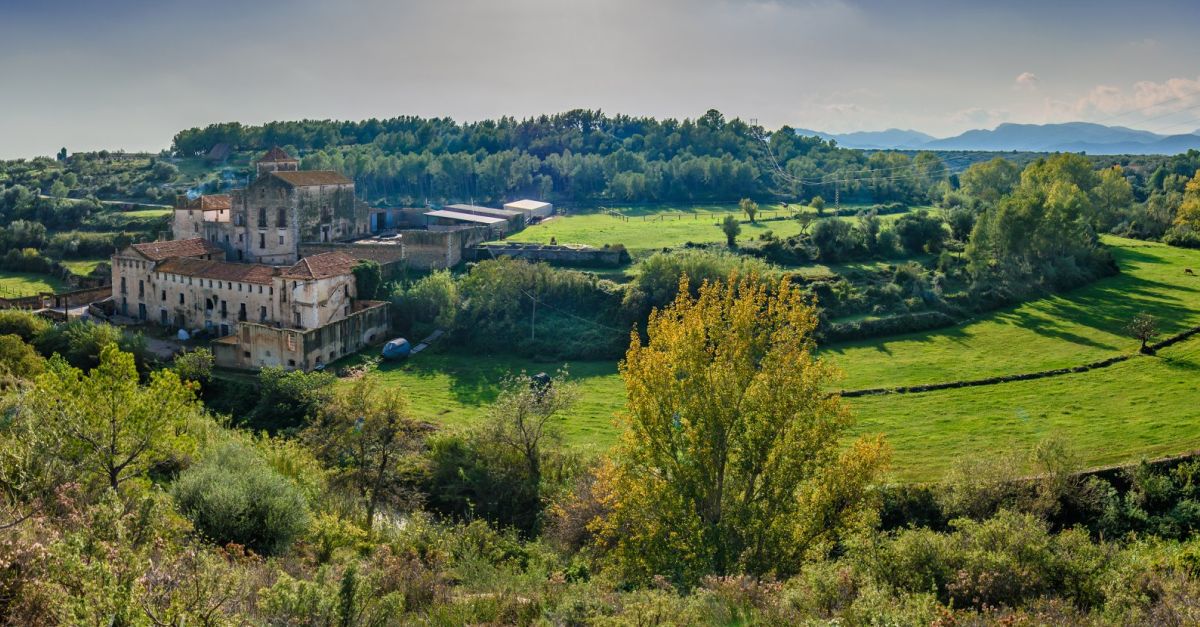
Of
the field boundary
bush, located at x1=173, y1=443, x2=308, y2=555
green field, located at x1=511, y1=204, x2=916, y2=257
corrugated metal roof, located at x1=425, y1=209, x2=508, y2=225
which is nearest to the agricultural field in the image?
the field boundary

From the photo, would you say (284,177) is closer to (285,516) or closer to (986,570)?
(285,516)

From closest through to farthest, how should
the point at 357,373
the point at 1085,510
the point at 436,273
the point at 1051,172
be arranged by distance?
the point at 1085,510, the point at 357,373, the point at 436,273, the point at 1051,172

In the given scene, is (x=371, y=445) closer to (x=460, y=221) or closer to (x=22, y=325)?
(x=22, y=325)

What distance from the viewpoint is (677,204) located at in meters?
92.6

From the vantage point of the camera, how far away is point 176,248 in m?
52.6

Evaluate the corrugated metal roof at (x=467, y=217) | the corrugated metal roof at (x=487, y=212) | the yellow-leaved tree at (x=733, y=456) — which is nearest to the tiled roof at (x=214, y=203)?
the corrugated metal roof at (x=467, y=217)

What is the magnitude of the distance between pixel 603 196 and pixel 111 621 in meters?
86.1

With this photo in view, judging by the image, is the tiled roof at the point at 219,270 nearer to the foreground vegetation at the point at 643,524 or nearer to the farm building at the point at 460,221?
the foreground vegetation at the point at 643,524

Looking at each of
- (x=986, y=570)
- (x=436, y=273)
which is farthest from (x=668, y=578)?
(x=436, y=273)

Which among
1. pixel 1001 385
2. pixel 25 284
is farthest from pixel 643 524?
pixel 25 284

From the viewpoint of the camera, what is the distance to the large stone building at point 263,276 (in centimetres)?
4428

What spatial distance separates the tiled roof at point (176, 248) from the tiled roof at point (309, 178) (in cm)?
561

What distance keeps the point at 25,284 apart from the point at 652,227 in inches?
1713

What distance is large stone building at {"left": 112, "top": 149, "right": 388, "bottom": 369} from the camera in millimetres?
44281
